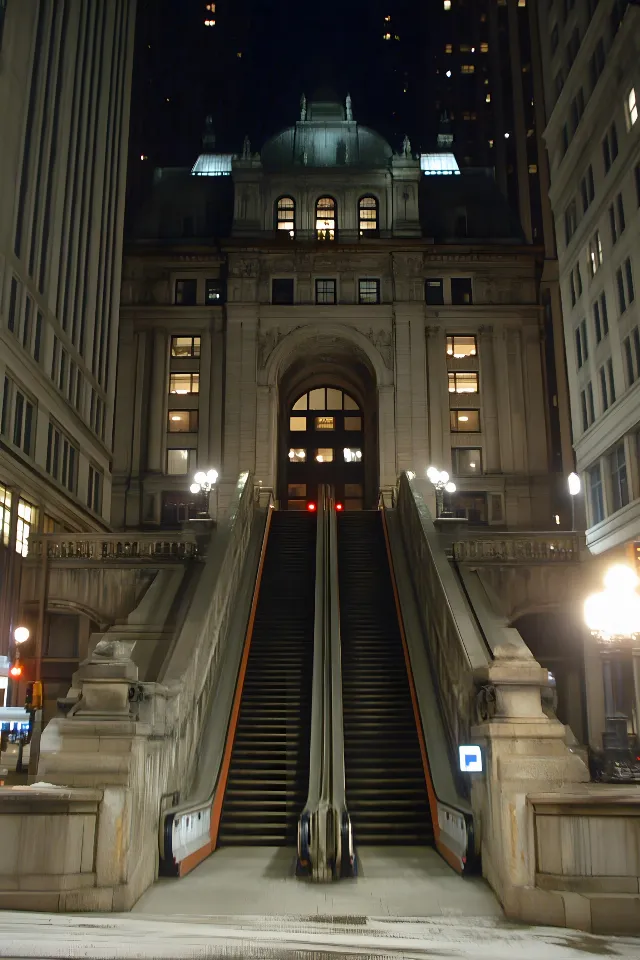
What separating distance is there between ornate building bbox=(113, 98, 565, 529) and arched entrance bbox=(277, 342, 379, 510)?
408 mm

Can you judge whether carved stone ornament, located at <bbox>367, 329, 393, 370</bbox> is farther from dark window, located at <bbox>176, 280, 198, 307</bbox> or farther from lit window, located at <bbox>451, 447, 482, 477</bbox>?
dark window, located at <bbox>176, 280, 198, 307</bbox>

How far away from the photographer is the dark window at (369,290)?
5059 centimetres

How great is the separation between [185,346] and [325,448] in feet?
35.3

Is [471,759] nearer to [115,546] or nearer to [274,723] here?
[274,723]

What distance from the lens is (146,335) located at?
50.8 meters

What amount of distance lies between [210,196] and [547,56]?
2113cm

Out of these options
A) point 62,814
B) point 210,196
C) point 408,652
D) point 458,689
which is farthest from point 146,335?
point 62,814

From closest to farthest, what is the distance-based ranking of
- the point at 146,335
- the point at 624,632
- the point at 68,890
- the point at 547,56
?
the point at 68,890, the point at 624,632, the point at 547,56, the point at 146,335

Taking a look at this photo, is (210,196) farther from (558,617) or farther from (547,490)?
(558,617)

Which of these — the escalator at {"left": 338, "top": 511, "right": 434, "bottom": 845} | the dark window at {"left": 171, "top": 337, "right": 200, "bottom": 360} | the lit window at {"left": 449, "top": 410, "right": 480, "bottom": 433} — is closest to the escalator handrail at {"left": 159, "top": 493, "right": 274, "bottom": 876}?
the escalator at {"left": 338, "top": 511, "right": 434, "bottom": 845}

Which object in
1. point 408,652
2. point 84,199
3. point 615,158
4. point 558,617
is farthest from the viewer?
point 84,199

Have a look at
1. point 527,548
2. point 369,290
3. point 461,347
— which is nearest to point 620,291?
point 527,548

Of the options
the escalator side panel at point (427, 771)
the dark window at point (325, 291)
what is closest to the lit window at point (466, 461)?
the dark window at point (325, 291)

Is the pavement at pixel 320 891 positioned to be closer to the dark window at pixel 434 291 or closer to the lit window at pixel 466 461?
the lit window at pixel 466 461
